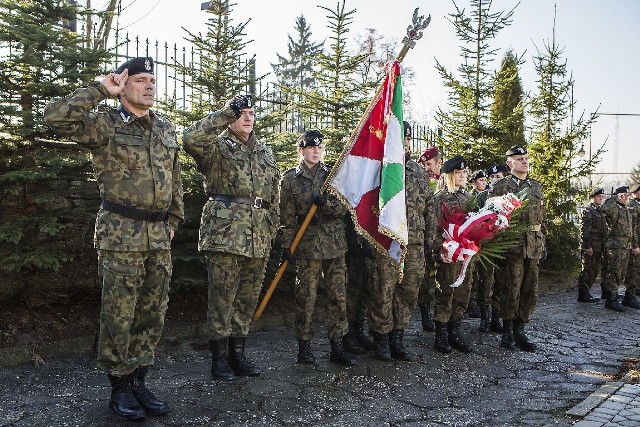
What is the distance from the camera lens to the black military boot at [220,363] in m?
5.19

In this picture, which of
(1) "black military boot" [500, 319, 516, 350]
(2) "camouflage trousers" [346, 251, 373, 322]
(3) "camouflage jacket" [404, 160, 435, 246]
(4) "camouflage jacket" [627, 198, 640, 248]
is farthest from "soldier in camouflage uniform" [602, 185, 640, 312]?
(2) "camouflage trousers" [346, 251, 373, 322]

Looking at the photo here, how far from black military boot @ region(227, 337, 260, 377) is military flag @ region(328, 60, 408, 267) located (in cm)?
155

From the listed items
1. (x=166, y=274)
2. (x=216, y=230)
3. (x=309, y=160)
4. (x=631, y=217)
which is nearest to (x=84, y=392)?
(x=166, y=274)

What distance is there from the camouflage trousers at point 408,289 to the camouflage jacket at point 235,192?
1.63 m

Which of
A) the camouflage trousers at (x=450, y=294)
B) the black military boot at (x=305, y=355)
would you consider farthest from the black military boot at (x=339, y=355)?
the camouflage trousers at (x=450, y=294)

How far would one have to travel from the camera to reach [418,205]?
6.31 meters

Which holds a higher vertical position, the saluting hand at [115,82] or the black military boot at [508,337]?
the saluting hand at [115,82]

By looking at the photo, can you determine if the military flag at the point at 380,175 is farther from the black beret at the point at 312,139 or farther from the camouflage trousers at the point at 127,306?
the camouflage trousers at the point at 127,306

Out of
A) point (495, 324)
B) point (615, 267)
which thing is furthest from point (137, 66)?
point (615, 267)

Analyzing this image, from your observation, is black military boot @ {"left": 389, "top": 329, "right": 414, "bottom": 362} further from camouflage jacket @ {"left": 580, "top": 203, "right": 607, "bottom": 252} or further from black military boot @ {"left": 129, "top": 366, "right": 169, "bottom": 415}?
camouflage jacket @ {"left": 580, "top": 203, "right": 607, "bottom": 252}

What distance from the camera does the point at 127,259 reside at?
415 centimetres

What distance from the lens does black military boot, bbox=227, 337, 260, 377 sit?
17.5ft

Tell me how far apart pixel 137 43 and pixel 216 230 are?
4.41 m

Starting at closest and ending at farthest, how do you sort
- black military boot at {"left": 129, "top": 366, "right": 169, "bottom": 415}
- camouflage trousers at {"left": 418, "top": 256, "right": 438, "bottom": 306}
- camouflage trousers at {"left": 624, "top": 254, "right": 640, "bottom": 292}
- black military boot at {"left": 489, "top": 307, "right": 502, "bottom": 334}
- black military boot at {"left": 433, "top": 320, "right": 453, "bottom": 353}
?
black military boot at {"left": 129, "top": 366, "right": 169, "bottom": 415}
black military boot at {"left": 433, "top": 320, "right": 453, "bottom": 353}
black military boot at {"left": 489, "top": 307, "right": 502, "bottom": 334}
camouflage trousers at {"left": 418, "top": 256, "right": 438, "bottom": 306}
camouflage trousers at {"left": 624, "top": 254, "right": 640, "bottom": 292}
